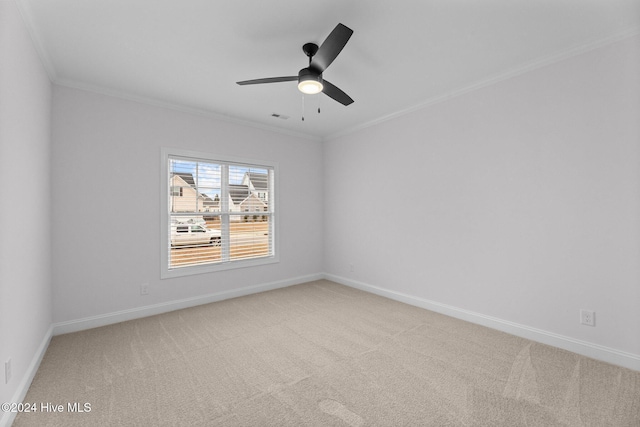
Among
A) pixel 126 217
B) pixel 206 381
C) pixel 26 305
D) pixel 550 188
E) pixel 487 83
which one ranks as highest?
pixel 487 83

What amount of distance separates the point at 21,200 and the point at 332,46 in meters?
2.45

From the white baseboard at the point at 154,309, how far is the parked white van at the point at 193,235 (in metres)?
0.75

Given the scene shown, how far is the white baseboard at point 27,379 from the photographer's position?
64.4 inches

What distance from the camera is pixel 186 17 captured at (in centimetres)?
207

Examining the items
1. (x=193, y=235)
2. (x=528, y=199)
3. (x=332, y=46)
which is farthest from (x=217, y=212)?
(x=528, y=199)

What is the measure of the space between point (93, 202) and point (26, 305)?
1377mm

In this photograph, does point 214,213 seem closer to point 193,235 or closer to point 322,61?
point 193,235

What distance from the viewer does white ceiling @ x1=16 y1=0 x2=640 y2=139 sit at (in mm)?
1987

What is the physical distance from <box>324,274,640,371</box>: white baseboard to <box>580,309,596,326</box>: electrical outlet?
0.17m

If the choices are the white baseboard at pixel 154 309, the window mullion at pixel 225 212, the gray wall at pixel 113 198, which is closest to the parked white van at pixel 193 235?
the window mullion at pixel 225 212

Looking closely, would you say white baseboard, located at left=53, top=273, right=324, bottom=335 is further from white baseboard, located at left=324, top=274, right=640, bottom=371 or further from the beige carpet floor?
white baseboard, located at left=324, top=274, right=640, bottom=371

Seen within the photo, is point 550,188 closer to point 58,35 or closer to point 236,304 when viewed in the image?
point 236,304

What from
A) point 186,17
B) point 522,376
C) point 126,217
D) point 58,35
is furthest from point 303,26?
point 522,376

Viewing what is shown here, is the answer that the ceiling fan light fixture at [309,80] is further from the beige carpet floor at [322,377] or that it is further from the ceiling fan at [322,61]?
the beige carpet floor at [322,377]
